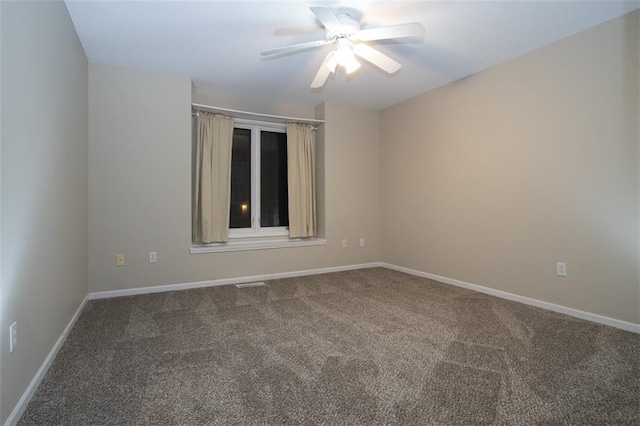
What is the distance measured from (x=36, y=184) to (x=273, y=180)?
2856 millimetres

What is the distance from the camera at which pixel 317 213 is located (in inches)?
177

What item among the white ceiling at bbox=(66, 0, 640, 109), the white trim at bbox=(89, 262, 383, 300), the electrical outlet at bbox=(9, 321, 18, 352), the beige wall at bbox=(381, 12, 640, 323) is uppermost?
the white ceiling at bbox=(66, 0, 640, 109)

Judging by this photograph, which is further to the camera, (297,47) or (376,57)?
(376,57)

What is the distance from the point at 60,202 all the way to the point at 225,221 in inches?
71.8

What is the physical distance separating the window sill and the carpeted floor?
0.78 m

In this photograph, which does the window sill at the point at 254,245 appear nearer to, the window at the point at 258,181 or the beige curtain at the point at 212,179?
the beige curtain at the point at 212,179

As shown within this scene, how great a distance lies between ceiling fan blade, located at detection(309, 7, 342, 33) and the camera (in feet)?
6.28

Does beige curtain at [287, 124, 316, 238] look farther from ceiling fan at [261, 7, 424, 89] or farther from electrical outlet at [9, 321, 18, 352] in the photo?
electrical outlet at [9, 321, 18, 352]

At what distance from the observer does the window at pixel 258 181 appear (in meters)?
4.09

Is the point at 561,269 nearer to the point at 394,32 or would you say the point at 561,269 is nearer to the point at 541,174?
the point at 541,174

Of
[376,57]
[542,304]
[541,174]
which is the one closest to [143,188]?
[376,57]

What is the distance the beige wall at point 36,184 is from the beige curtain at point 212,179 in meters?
1.28

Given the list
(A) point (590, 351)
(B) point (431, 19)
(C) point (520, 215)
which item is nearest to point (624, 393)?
(A) point (590, 351)

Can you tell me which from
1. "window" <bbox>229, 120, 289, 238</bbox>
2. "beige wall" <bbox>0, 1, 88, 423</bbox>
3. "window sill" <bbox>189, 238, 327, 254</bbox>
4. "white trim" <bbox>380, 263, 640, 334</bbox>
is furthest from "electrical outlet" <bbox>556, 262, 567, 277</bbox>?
"beige wall" <bbox>0, 1, 88, 423</bbox>
